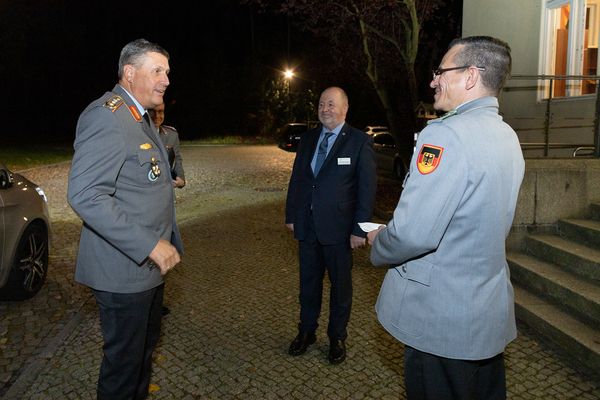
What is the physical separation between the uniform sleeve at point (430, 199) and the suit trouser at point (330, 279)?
2069 mm

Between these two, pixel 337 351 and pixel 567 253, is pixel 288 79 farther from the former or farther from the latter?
pixel 337 351

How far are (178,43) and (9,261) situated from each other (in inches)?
1867

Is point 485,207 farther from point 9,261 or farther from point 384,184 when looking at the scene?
point 384,184

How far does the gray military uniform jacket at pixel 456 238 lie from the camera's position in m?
2.05

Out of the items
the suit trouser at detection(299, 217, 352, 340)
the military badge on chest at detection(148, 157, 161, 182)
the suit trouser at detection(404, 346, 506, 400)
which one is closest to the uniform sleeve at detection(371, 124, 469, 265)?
the suit trouser at detection(404, 346, 506, 400)

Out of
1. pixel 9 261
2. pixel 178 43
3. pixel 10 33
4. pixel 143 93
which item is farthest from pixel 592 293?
pixel 178 43

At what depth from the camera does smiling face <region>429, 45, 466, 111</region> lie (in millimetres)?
2250

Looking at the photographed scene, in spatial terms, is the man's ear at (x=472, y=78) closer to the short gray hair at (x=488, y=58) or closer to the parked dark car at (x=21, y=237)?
the short gray hair at (x=488, y=58)

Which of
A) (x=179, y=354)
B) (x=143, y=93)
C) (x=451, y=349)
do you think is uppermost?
(x=143, y=93)

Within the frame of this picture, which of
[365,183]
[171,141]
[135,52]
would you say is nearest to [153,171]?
[135,52]

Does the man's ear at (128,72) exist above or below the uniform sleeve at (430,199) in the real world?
above

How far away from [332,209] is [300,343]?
1.14m

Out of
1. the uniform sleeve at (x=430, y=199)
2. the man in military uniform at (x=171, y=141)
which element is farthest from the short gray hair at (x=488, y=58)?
the man in military uniform at (x=171, y=141)

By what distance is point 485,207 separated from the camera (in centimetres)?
212
